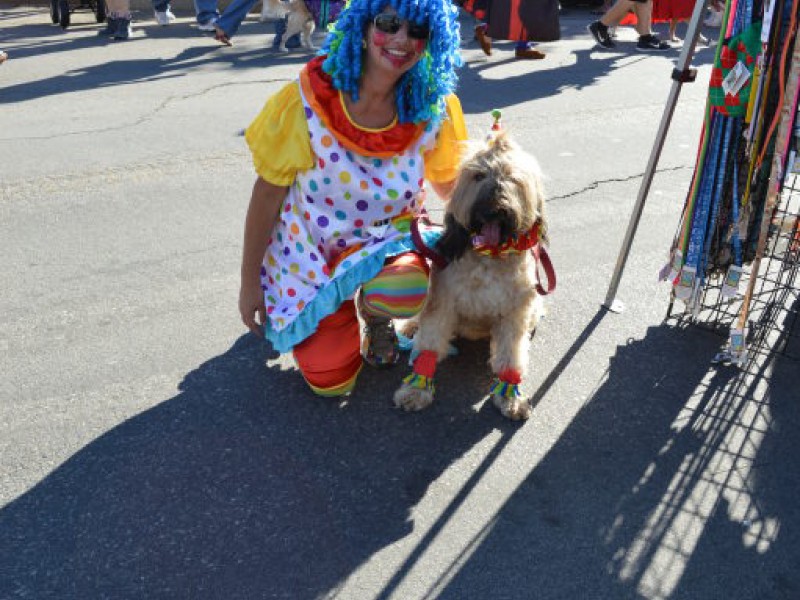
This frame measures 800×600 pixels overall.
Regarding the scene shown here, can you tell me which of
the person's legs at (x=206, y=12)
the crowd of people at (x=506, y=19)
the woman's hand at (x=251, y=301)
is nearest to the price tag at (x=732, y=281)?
the woman's hand at (x=251, y=301)

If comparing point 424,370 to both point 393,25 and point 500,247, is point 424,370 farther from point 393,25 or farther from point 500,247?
point 393,25

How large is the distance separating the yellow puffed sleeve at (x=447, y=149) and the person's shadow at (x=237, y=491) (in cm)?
87

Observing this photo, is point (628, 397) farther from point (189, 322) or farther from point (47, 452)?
point (47, 452)

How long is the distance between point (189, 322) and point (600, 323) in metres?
1.98

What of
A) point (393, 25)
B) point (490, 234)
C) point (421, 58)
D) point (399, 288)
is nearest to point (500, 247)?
point (490, 234)

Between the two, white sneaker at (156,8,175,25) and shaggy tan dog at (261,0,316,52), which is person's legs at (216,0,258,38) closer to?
shaggy tan dog at (261,0,316,52)

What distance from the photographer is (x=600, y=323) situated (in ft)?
12.3

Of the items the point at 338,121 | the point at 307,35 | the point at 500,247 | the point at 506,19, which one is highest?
the point at 506,19

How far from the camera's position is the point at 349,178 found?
2.94 m

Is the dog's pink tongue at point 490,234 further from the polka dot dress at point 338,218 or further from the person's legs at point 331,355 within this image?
the person's legs at point 331,355

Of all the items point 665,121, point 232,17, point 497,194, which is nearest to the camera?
point 497,194

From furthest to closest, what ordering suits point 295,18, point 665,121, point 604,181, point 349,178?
point 295,18 → point 604,181 → point 665,121 → point 349,178

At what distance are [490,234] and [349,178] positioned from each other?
60 cm

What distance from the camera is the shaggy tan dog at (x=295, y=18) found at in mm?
9195
